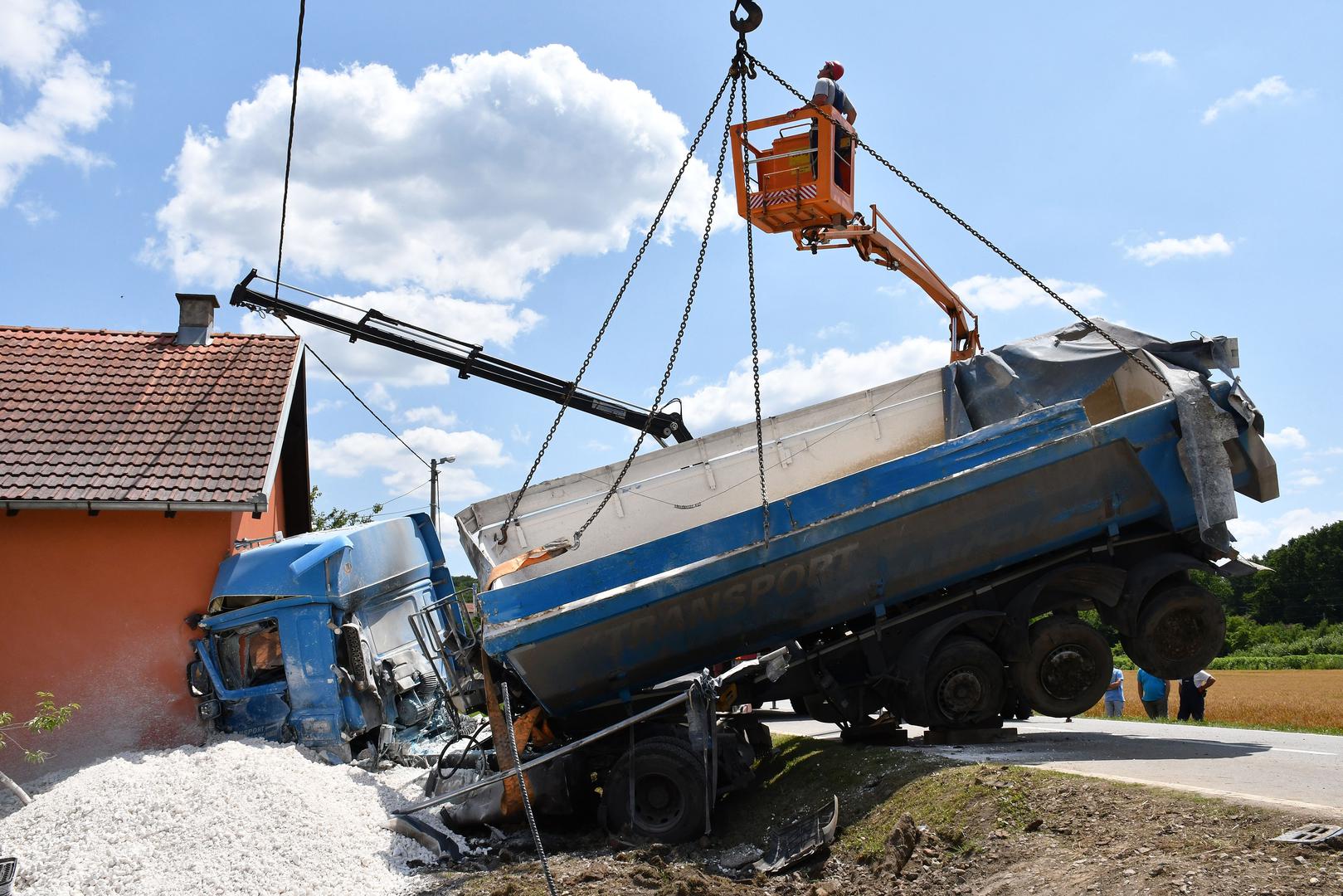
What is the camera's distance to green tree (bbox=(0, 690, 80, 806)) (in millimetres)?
8453

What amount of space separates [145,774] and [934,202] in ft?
24.4

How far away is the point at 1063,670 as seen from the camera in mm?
8180

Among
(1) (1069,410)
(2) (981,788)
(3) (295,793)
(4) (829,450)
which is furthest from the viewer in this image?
(4) (829,450)

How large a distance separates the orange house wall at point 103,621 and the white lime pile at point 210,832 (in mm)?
1910

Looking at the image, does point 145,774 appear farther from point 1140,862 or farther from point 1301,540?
point 1301,540

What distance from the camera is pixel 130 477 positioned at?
34.8 ft

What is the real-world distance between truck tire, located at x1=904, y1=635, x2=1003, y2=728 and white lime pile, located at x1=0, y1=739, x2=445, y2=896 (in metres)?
3.81

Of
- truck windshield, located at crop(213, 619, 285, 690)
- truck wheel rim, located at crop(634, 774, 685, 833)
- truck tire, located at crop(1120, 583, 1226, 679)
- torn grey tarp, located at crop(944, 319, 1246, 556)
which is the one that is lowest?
truck wheel rim, located at crop(634, 774, 685, 833)

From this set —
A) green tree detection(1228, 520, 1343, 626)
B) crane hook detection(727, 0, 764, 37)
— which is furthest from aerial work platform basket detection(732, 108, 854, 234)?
green tree detection(1228, 520, 1343, 626)

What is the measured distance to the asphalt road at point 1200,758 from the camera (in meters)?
5.51

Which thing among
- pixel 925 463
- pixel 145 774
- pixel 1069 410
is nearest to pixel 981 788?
pixel 925 463

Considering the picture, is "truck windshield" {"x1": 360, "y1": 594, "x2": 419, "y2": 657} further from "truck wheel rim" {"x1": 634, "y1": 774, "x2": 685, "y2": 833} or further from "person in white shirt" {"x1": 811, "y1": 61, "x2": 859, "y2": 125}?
"person in white shirt" {"x1": 811, "y1": 61, "x2": 859, "y2": 125}

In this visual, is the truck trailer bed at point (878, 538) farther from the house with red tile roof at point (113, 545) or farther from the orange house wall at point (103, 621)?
the orange house wall at point (103, 621)

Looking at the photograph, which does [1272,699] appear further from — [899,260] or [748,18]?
[748,18]
